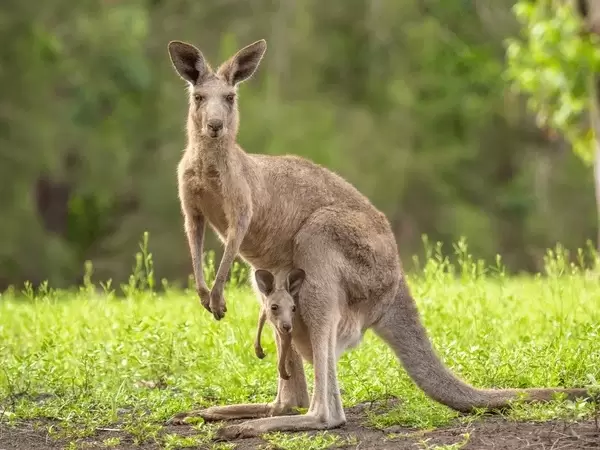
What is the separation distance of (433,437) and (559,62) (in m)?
9.79

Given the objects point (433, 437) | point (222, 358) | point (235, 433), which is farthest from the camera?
point (222, 358)

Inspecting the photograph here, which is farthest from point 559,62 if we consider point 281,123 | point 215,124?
point 281,123

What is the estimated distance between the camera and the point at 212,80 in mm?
6238

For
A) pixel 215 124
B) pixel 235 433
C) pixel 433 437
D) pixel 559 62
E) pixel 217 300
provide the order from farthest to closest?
pixel 559 62 < pixel 217 300 < pixel 215 124 < pixel 235 433 < pixel 433 437

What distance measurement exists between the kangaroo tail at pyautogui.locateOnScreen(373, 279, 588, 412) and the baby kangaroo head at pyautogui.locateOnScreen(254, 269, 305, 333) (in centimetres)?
56

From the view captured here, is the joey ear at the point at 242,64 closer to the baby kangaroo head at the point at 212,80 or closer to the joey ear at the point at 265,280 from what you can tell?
the baby kangaroo head at the point at 212,80

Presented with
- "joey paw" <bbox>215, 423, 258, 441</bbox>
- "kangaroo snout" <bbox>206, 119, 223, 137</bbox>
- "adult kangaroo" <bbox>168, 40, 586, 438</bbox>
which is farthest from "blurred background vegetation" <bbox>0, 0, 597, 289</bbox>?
"joey paw" <bbox>215, 423, 258, 441</bbox>

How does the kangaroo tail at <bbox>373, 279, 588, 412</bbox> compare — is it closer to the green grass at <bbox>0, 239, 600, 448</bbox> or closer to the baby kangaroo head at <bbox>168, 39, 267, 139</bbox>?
the green grass at <bbox>0, 239, 600, 448</bbox>

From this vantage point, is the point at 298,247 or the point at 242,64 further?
the point at 242,64

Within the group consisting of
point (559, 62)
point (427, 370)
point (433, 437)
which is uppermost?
point (559, 62)

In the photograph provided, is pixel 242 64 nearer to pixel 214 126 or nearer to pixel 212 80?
pixel 212 80

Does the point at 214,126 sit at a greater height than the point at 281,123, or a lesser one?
lesser

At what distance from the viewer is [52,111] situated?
79.1ft

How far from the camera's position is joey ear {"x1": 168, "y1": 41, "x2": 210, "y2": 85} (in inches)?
246
